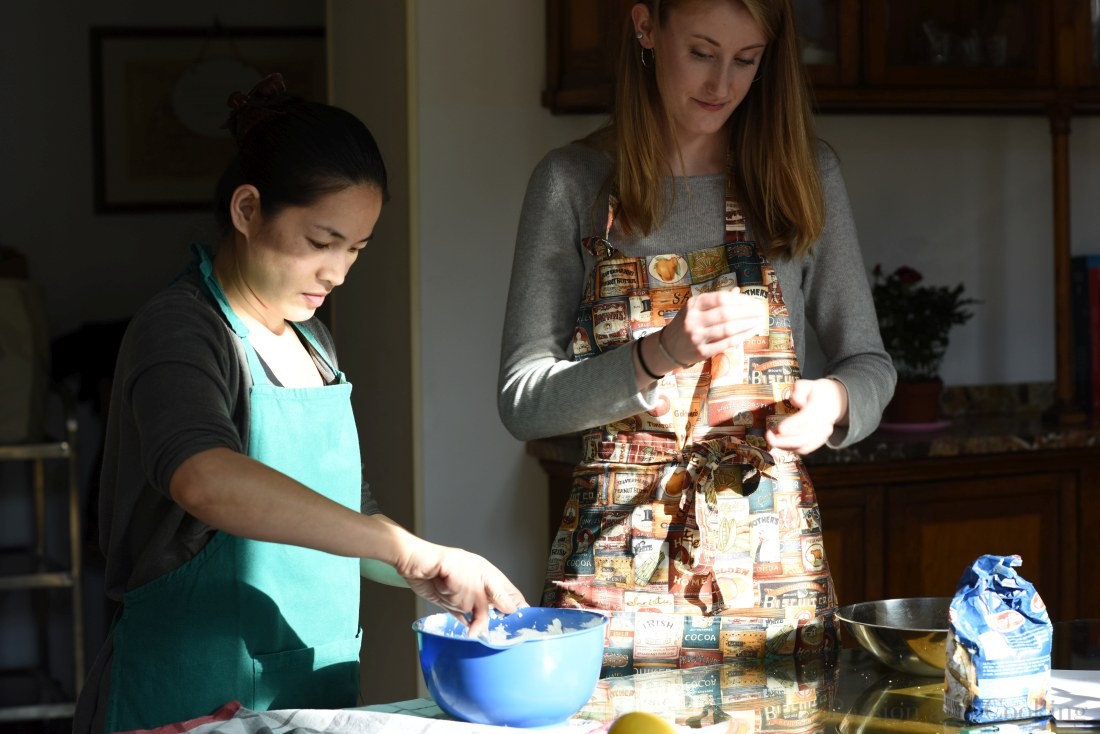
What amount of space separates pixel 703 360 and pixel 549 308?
235 mm

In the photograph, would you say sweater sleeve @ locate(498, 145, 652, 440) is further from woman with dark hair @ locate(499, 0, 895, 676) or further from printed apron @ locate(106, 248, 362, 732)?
printed apron @ locate(106, 248, 362, 732)

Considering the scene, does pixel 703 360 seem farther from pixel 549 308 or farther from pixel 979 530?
pixel 979 530

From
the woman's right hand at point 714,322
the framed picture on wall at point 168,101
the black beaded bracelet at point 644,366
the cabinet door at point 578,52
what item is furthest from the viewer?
the framed picture on wall at point 168,101

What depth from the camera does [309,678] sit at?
4.57ft

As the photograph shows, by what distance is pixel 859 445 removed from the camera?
261cm

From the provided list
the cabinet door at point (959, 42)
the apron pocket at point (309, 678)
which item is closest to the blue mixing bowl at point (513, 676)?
the apron pocket at point (309, 678)

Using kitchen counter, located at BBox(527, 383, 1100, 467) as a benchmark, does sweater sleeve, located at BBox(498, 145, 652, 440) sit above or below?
above

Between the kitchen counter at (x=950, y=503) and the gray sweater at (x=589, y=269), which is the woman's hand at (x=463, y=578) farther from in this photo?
the kitchen counter at (x=950, y=503)

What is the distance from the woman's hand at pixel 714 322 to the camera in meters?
1.43

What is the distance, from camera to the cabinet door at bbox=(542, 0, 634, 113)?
2.56m

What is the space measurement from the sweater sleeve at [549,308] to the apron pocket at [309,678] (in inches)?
14.3

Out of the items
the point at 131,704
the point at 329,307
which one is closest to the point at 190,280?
the point at 131,704

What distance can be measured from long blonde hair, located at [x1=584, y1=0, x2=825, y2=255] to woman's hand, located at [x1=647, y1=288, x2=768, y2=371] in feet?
0.83

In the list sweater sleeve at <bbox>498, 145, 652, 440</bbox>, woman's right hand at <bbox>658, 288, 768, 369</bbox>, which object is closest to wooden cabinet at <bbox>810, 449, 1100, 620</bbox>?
sweater sleeve at <bbox>498, 145, 652, 440</bbox>
